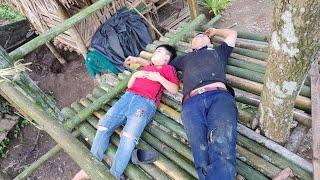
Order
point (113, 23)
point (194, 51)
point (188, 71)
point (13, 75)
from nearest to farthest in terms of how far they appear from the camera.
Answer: point (13, 75) → point (188, 71) → point (194, 51) → point (113, 23)

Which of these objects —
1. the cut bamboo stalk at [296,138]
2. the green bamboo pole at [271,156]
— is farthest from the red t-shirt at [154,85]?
the cut bamboo stalk at [296,138]

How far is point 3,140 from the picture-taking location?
7320 mm

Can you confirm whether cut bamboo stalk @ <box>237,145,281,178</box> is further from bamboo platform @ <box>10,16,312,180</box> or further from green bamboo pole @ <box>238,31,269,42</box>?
green bamboo pole @ <box>238,31,269,42</box>

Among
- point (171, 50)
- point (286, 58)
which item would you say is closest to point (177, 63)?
point (171, 50)

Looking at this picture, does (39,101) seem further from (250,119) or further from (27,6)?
(27,6)

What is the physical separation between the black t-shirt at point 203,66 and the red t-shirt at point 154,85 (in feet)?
0.44

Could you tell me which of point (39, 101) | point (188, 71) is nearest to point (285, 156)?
point (188, 71)

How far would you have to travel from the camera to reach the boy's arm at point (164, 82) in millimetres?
3703

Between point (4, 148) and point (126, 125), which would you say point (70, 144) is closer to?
point (126, 125)

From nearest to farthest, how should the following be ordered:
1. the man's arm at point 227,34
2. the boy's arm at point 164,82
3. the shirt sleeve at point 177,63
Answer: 1. the boy's arm at point 164,82
2. the shirt sleeve at point 177,63
3. the man's arm at point 227,34

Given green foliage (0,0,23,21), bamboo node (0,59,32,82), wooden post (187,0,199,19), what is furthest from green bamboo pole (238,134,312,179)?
green foliage (0,0,23,21)

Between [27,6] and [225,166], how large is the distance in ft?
21.5

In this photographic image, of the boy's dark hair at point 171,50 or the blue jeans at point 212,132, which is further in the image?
the boy's dark hair at point 171,50

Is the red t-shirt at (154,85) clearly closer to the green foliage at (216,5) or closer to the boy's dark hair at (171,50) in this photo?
the boy's dark hair at (171,50)
